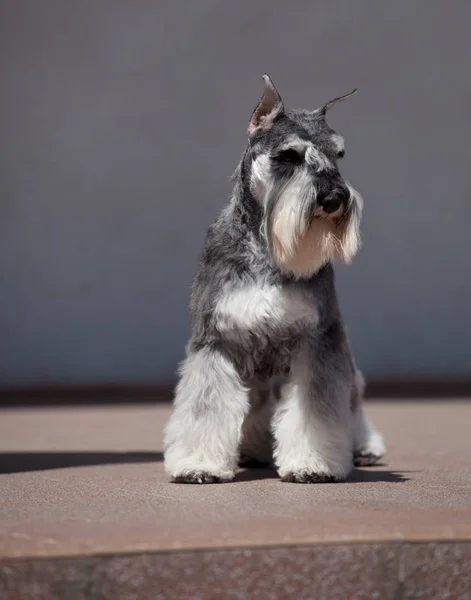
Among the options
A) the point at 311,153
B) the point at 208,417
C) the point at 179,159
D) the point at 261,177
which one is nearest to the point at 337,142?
the point at 311,153

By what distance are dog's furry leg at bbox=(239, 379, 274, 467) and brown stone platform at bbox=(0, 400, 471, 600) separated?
27 centimetres

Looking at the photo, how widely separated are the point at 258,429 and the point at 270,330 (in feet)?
2.47

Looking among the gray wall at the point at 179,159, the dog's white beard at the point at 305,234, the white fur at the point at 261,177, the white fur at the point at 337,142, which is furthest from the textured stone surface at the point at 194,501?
the gray wall at the point at 179,159

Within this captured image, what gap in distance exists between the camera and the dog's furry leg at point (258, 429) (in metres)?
4.69

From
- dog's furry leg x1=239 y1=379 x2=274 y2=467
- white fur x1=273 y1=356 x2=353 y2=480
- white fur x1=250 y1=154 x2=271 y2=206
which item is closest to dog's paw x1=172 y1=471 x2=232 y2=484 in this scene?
white fur x1=273 y1=356 x2=353 y2=480

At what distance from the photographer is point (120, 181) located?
11.0m

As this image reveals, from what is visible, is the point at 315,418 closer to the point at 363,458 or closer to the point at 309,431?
A: the point at 309,431

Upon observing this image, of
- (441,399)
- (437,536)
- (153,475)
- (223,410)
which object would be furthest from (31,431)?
(437,536)

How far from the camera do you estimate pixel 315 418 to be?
167 inches

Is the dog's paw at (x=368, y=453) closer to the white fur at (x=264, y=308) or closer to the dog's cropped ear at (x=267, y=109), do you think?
the white fur at (x=264, y=308)

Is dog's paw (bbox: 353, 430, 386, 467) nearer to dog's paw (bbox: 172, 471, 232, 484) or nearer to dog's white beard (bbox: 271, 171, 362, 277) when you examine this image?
dog's paw (bbox: 172, 471, 232, 484)

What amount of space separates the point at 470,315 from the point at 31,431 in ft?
18.4

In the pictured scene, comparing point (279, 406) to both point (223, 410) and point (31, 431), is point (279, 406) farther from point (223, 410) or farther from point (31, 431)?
point (31, 431)

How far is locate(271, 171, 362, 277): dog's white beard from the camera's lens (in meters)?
3.97
